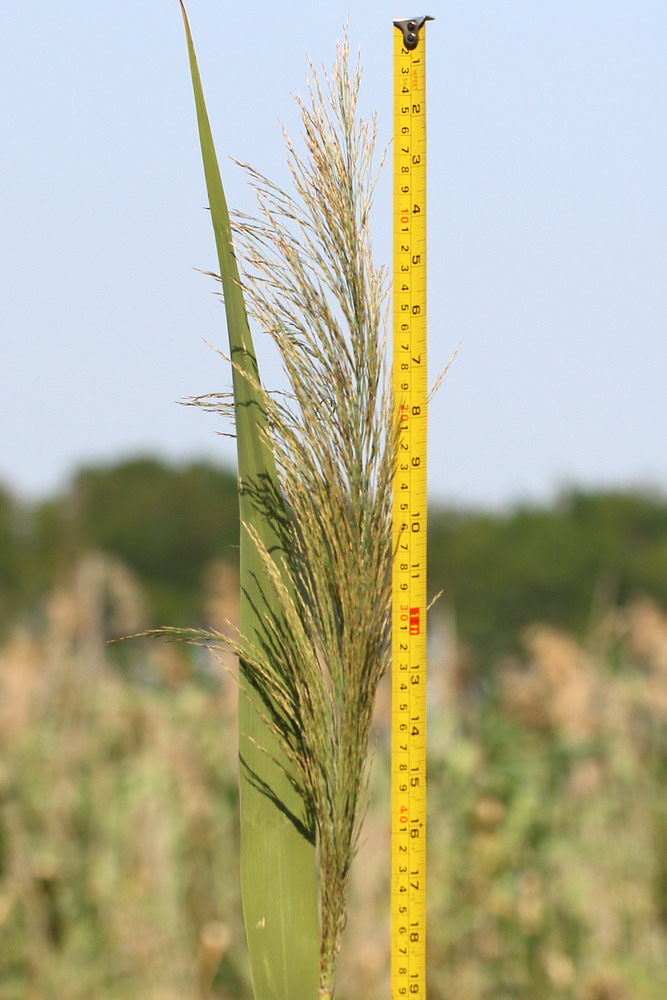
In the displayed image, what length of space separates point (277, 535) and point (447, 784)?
2.87 meters

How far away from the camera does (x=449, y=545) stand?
53.6 feet

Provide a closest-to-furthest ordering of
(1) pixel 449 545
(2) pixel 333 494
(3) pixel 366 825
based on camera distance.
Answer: (2) pixel 333 494
(3) pixel 366 825
(1) pixel 449 545

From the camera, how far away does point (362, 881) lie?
354cm

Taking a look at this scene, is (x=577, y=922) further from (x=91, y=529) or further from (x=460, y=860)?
(x=91, y=529)

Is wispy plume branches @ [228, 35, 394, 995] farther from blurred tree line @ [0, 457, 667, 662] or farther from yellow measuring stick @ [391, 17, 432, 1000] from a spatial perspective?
blurred tree line @ [0, 457, 667, 662]

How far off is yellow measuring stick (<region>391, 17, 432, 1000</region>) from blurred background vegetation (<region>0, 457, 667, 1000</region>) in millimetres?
1931

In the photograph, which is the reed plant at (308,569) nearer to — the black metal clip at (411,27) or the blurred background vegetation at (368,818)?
the black metal clip at (411,27)

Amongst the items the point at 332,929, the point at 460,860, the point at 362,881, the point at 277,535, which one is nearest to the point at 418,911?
the point at 332,929

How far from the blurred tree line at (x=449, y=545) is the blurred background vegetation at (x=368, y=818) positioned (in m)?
5.74

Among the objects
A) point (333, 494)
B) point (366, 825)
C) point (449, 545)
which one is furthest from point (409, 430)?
point (449, 545)

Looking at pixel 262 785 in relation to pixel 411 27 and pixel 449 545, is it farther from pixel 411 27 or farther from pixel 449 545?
pixel 449 545

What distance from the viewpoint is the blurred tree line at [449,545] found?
14156mm

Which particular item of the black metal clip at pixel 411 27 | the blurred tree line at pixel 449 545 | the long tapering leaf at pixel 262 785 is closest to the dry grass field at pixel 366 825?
the long tapering leaf at pixel 262 785

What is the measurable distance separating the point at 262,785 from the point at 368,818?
2.58 meters
